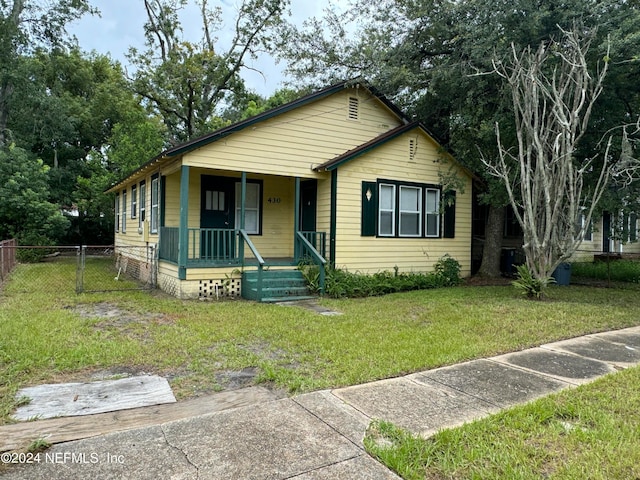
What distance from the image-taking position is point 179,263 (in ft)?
30.1

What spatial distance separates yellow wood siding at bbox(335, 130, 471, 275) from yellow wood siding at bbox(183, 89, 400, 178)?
98cm

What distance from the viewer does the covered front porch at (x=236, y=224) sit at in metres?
9.36

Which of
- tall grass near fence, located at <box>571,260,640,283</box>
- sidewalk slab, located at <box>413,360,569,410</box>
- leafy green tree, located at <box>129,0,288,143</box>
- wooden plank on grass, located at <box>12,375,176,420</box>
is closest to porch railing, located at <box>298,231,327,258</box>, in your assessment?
sidewalk slab, located at <box>413,360,569,410</box>

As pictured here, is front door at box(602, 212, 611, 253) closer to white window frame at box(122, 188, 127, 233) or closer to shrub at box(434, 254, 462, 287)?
shrub at box(434, 254, 462, 287)

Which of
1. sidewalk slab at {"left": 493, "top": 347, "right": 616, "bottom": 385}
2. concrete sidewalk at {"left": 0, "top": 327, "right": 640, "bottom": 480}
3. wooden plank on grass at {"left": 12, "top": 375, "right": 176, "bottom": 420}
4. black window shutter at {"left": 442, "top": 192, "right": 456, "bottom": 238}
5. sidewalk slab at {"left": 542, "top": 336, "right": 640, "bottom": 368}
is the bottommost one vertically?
wooden plank on grass at {"left": 12, "top": 375, "right": 176, "bottom": 420}

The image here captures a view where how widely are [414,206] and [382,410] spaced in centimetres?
884

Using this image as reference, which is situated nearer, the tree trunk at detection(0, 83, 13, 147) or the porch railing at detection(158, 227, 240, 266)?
the porch railing at detection(158, 227, 240, 266)

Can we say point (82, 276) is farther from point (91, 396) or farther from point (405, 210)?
point (405, 210)

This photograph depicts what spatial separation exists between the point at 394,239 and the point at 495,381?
7310mm

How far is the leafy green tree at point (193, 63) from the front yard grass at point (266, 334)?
16.2 meters

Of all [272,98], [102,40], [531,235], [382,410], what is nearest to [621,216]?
[531,235]

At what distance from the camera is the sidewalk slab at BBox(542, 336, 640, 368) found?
4.95 meters

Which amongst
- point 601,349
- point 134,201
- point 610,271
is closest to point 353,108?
point 134,201

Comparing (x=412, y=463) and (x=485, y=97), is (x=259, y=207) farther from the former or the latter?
(x=412, y=463)
